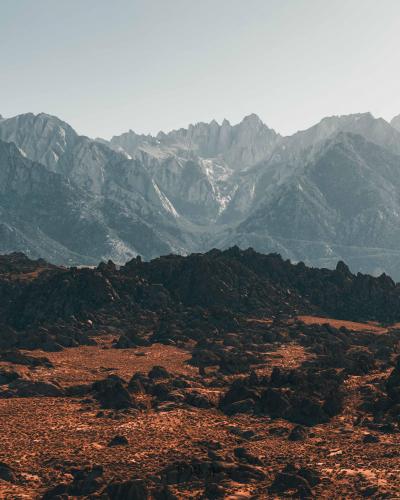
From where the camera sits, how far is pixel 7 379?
311 ft

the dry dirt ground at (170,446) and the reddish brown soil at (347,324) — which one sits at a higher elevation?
the reddish brown soil at (347,324)

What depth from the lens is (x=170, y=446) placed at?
65.5 metres

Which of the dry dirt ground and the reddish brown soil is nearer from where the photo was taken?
the dry dirt ground

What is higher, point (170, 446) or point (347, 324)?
point (347, 324)

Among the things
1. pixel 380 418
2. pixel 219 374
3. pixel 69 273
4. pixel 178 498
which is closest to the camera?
pixel 178 498

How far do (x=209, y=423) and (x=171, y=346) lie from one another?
54.8 metres

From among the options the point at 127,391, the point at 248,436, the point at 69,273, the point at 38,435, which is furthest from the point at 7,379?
the point at 69,273

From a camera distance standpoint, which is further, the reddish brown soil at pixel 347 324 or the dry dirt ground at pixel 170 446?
the reddish brown soil at pixel 347 324

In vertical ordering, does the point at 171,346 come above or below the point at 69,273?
below

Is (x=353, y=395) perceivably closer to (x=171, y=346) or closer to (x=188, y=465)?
(x=188, y=465)

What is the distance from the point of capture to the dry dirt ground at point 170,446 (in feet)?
182

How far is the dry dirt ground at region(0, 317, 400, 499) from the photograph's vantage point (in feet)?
182

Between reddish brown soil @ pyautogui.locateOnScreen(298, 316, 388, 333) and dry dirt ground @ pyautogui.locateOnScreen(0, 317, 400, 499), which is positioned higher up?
reddish brown soil @ pyautogui.locateOnScreen(298, 316, 388, 333)

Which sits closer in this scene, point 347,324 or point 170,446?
point 170,446
